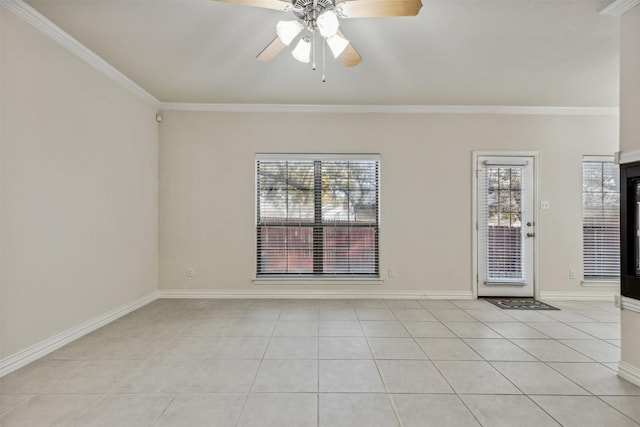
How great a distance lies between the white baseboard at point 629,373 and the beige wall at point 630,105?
0.9 inches

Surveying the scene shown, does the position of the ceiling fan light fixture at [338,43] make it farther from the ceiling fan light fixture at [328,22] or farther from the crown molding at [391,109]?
the crown molding at [391,109]

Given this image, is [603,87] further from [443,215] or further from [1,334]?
[1,334]

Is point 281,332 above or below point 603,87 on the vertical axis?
below

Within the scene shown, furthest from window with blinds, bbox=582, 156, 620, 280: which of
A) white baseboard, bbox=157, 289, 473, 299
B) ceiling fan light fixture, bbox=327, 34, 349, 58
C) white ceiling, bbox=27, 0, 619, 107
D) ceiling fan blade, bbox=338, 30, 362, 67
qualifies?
ceiling fan light fixture, bbox=327, 34, 349, 58

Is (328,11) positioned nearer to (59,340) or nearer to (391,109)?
(391,109)

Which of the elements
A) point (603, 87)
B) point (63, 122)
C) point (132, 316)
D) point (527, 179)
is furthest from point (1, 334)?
point (603, 87)

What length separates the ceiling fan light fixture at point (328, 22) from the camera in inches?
66.9

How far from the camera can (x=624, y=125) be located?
2.25 m

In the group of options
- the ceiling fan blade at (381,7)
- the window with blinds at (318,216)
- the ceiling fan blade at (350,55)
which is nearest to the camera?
the ceiling fan blade at (381,7)

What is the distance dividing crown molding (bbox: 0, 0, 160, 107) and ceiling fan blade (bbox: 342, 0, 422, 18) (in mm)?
2441

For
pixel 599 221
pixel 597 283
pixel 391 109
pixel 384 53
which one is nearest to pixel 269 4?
pixel 384 53

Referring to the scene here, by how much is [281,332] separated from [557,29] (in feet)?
12.0

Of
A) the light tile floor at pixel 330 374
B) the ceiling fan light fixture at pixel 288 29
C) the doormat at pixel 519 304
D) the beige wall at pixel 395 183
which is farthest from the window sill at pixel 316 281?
the ceiling fan light fixture at pixel 288 29

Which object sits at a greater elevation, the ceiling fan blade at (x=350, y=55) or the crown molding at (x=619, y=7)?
the crown molding at (x=619, y=7)
